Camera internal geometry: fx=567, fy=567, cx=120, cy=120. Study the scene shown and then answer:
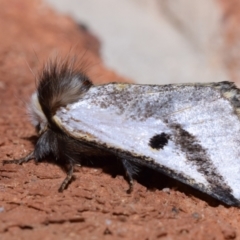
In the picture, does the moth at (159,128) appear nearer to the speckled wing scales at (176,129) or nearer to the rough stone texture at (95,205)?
the speckled wing scales at (176,129)

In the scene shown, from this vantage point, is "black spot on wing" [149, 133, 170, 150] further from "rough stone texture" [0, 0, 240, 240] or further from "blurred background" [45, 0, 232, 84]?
"blurred background" [45, 0, 232, 84]

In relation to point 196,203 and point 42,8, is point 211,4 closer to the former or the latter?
point 42,8

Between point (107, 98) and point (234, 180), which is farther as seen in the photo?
point (107, 98)

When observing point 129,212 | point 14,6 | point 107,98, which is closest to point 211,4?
point 14,6

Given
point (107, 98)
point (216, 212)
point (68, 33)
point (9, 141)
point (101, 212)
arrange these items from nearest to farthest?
point (101, 212)
point (216, 212)
point (107, 98)
point (9, 141)
point (68, 33)

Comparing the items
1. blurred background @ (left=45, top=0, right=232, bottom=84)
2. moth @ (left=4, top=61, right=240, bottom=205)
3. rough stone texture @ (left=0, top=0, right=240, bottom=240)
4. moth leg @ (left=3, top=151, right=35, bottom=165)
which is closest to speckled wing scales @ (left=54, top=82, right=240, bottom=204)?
moth @ (left=4, top=61, right=240, bottom=205)

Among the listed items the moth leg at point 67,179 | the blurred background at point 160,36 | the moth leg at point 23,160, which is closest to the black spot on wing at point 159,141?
the moth leg at point 67,179

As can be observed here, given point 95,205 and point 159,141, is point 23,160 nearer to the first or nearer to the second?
point 95,205
